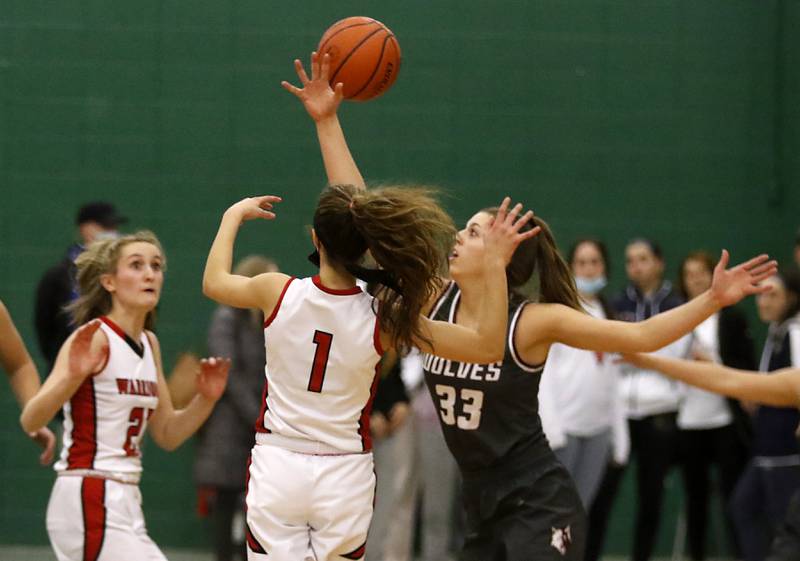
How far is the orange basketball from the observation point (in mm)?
4676

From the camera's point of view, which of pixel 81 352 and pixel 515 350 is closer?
pixel 515 350

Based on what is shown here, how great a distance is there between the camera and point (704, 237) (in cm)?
846

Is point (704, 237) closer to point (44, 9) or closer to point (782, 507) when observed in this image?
point (782, 507)

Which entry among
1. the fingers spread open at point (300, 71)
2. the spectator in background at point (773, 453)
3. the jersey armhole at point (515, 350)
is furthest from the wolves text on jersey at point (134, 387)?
the spectator in background at point (773, 453)

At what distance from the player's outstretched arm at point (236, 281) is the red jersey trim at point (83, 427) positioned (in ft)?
2.94

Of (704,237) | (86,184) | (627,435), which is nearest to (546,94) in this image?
(704,237)

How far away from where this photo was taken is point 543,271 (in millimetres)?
4391

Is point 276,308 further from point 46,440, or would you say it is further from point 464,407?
point 46,440

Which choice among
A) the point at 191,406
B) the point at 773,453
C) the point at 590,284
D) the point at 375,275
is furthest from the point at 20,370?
the point at 773,453

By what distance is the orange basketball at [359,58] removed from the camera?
184 inches

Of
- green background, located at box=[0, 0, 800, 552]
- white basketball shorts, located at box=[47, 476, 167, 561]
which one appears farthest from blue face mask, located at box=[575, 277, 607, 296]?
white basketball shorts, located at box=[47, 476, 167, 561]

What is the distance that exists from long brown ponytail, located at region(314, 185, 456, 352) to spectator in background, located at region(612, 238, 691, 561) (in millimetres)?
3902

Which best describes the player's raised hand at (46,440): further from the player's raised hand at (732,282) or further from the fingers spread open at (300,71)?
the player's raised hand at (732,282)

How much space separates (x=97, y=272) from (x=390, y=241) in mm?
1551
